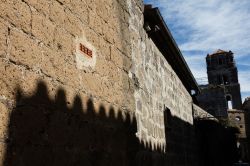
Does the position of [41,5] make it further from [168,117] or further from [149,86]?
[168,117]

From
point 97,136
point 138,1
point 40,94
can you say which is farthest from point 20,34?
point 138,1

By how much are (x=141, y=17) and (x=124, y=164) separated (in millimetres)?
2664

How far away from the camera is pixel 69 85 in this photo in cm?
251

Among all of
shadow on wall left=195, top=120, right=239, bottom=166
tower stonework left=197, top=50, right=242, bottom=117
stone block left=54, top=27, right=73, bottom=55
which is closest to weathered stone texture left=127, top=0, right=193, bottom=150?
stone block left=54, top=27, right=73, bottom=55

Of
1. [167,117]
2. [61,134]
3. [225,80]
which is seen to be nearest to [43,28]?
[61,134]

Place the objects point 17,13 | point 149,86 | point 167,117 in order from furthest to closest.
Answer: point 167,117
point 149,86
point 17,13

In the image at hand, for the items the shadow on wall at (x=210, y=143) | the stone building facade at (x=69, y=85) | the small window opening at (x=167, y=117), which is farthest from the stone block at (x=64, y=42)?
the shadow on wall at (x=210, y=143)

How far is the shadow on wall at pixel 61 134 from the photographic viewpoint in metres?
1.94

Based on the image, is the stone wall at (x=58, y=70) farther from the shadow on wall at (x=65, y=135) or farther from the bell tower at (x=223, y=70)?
the bell tower at (x=223, y=70)

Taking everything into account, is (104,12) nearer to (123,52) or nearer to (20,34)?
Result: (123,52)

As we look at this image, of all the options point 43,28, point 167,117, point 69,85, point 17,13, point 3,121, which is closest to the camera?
point 3,121

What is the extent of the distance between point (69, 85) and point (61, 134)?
38 centimetres

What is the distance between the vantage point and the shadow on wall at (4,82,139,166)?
1.94 m

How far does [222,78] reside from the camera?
56.8 metres
